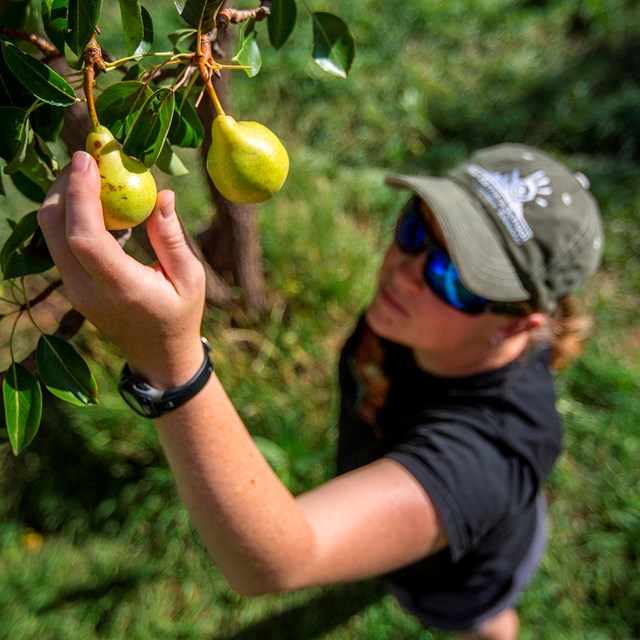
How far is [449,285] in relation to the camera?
1572mm

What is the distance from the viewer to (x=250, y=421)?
7.98ft

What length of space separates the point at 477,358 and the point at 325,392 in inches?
41.5

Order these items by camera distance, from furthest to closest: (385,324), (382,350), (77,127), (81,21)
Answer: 1. (382,350)
2. (385,324)
3. (77,127)
4. (81,21)

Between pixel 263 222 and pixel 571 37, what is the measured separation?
2332 millimetres

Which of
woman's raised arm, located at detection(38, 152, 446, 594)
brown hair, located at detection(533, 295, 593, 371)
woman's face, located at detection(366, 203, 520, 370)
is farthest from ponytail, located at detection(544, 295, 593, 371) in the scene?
woman's raised arm, located at detection(38, 152, 446, 594)

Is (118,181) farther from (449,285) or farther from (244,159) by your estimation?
(449,285)

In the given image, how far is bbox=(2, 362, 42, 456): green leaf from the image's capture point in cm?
96

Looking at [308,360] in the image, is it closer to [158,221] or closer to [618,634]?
[618,634]

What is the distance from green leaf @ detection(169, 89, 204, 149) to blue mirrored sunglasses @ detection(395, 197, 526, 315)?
29.9 inches

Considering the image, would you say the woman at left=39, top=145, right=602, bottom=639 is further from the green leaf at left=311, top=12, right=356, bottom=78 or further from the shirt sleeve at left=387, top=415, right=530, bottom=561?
the green leaf at left=311, top=12, right=356, bottom=78

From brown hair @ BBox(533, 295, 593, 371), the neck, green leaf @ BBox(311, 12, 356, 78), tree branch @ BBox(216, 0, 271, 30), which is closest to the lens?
tree branch @ BBox(216, 0, 271, 30)

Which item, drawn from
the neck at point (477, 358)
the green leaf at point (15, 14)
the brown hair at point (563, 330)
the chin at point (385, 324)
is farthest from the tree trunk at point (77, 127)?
the brown hair at point (563, 330)

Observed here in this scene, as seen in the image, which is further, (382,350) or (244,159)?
(382,350)

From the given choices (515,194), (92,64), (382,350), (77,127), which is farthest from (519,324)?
(92,64)
